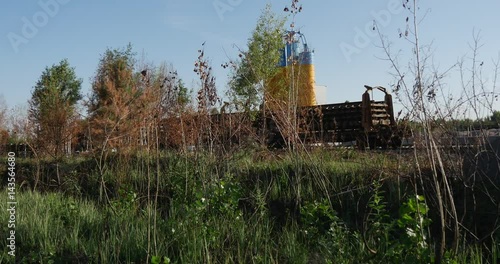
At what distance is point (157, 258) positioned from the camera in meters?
2.91

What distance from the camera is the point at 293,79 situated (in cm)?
443

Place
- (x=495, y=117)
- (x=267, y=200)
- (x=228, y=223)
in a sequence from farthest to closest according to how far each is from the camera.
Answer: (x=267, y=200) → (x=495, y=117) → (x=228, y=223)

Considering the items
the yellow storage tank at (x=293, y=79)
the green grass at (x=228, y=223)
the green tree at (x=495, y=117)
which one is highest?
the yellow storage tank at (x=293, y=79)

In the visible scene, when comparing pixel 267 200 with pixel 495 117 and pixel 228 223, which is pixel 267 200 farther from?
pixel 495 117

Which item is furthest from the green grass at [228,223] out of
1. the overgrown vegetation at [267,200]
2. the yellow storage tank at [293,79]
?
the yellow storage tank at [293,79]

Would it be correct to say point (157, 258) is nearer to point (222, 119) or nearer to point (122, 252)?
point (122, 252)

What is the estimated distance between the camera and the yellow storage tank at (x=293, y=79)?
15.8ft

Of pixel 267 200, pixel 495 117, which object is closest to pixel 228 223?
pixel 267 200

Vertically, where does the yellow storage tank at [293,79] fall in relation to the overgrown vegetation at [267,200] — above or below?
above

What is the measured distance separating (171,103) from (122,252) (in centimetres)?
251

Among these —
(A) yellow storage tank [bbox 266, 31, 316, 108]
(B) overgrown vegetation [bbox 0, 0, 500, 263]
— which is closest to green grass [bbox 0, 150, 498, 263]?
(B) overgrown vegetation [bbox 0, 0, 500, 263]

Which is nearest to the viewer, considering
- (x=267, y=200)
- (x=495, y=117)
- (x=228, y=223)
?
(x=228, y=223)

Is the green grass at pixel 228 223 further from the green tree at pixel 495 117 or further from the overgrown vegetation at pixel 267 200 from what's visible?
the green tree at pixel 495 117

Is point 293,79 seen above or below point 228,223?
above
